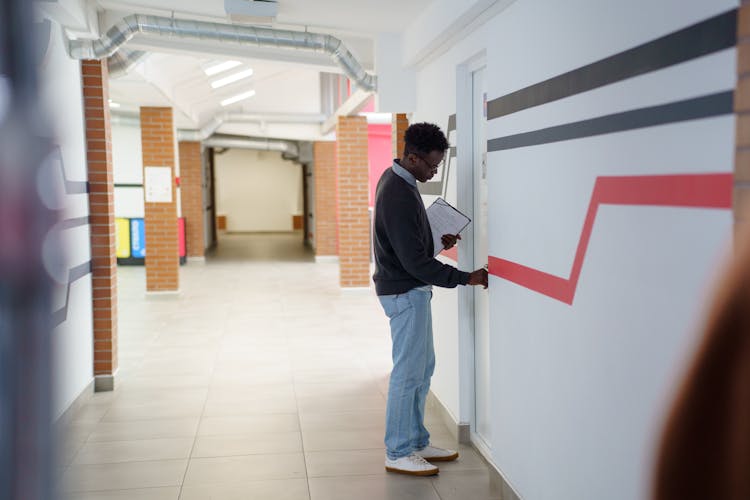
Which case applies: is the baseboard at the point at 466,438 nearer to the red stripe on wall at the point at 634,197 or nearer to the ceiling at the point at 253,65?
the red stripe on wall at the point at 634,197

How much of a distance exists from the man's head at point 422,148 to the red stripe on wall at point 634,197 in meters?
0.81

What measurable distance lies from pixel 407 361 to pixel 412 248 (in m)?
0.62

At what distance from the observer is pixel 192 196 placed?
16.1m

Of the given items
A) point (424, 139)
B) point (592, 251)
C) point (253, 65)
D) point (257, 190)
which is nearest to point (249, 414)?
point (424, 139)

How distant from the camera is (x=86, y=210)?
18.2 ft

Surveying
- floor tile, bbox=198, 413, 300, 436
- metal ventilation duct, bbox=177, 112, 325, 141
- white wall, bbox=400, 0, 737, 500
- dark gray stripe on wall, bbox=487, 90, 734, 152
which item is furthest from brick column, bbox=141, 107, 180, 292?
dark gray stripe on wall, bbox=487, 90, 734, 152

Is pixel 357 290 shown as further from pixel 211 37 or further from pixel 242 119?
pixel 211 37

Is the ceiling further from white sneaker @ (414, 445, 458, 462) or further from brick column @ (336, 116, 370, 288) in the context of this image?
white sneaker @ (414, 445, 458, 462)

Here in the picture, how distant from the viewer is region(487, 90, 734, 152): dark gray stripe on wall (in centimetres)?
→ 172

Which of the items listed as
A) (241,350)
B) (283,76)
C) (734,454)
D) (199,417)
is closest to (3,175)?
(734,454)

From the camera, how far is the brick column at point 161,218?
1054 cm

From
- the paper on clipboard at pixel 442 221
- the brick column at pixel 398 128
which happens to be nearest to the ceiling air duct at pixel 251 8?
the brick column at pixel 398 128

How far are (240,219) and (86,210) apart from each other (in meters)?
20.7

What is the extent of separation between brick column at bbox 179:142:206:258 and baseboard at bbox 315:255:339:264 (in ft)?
8.94
